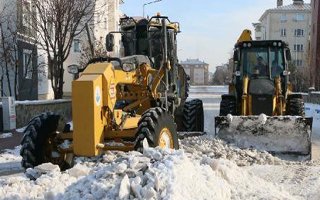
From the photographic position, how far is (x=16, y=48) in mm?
22484

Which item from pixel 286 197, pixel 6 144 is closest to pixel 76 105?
pixel 286 197

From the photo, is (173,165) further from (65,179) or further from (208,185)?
(65,179)

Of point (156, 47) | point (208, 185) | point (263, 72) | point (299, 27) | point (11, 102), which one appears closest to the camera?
point (208, 185)

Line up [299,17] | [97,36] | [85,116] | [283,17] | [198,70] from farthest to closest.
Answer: [198,70]
[299,17]
[283,17]
[97,36]
[85,116]

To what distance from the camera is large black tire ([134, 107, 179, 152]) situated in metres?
7.85

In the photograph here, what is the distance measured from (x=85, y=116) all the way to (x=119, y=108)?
155cm

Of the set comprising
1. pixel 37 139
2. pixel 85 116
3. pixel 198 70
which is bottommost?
pixel 37 139

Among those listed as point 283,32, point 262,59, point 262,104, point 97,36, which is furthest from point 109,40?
point 283,32

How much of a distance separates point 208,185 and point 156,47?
537 cm

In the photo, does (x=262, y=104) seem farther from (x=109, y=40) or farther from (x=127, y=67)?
(x=127, y=67)

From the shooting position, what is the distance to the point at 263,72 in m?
13.1

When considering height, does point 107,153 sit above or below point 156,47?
below

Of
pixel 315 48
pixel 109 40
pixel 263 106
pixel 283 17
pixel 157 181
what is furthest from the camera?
pixel 283 17

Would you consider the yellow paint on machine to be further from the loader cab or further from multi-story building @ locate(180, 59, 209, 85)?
multi-story building @ locate(180, 59, 209, 85)
